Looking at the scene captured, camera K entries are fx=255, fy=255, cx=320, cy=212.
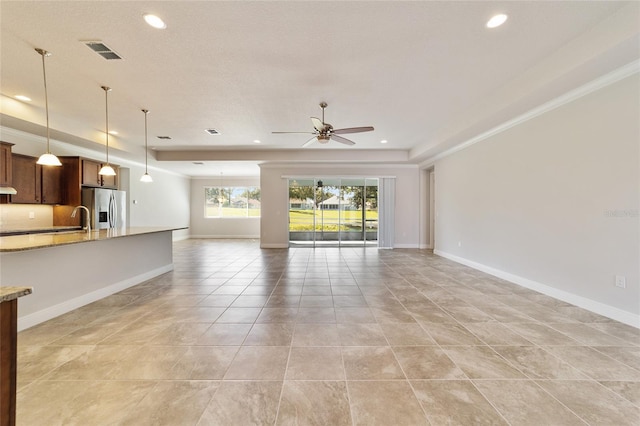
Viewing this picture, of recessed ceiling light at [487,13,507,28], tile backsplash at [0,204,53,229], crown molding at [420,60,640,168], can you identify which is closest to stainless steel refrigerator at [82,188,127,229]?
tile backsplash at [0,204,53,229]

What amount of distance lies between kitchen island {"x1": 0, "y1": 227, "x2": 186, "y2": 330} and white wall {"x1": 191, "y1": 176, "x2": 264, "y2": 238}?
647 centimetres

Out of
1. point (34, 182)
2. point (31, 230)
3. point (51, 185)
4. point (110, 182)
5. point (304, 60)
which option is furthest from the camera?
point (110, 182)

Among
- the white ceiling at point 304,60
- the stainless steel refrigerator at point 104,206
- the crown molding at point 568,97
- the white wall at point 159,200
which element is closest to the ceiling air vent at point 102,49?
the white ceiling at point 304,60

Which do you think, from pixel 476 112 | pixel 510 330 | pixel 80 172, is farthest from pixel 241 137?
pixel 510 330

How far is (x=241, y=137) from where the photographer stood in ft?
19.8

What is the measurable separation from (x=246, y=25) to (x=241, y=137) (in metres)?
3.87

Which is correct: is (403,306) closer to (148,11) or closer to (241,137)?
(148,11)

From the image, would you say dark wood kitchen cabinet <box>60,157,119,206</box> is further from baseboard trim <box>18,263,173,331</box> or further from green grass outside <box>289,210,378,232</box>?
green grass outside <box>289,210,378,232</box>

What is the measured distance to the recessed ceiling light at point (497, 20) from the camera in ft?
7.38

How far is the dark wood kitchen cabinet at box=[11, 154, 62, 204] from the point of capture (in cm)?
460

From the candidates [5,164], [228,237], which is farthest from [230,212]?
[5,164]

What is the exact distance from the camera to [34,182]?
489 centimetres

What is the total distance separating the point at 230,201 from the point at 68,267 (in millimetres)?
8148

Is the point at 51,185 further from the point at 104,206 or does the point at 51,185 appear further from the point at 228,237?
the point at 228,237
